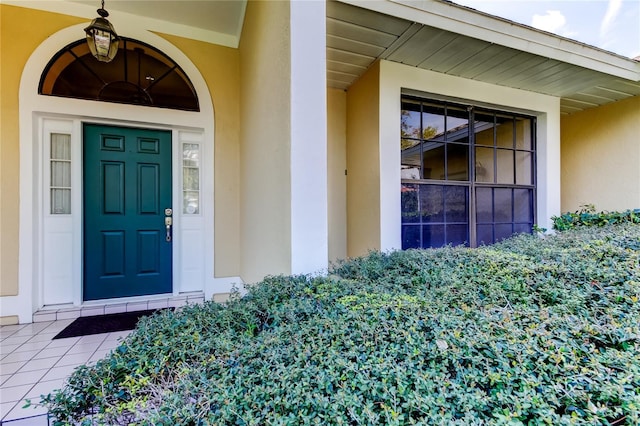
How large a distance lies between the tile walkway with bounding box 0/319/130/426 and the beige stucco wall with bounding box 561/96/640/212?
22.1ft

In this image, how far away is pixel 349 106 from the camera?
13.7 ft

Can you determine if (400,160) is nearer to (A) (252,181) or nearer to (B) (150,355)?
(A) (252,181)

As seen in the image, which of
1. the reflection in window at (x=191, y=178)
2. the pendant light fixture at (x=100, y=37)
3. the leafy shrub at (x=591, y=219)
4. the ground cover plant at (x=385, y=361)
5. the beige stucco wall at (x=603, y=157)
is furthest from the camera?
the beige stucco wall at (x=603, y=157)

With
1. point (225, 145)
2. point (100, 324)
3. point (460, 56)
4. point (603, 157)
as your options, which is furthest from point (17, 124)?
point (603, 157)

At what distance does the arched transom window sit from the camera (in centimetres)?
309

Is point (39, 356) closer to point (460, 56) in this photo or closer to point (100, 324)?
point (100, 324)

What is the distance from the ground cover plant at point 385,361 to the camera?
0.85 meters

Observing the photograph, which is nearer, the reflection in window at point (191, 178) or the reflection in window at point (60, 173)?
the reflection in window at point (60, 173)

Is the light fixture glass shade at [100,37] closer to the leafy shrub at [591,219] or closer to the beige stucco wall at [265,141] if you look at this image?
the beige stucco wall at [265,141]

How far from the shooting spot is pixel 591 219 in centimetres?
411

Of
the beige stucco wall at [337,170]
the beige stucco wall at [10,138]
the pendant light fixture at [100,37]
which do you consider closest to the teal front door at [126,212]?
the beige stucco wall at [10,138]

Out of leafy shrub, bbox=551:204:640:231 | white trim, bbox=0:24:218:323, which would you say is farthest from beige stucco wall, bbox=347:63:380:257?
leafy shrub, bbox=551:204:640:231

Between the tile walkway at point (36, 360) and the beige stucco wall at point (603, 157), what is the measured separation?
6744 millimetres

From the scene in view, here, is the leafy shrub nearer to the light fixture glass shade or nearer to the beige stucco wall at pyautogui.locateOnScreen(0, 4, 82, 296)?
the light fixture glass shade
